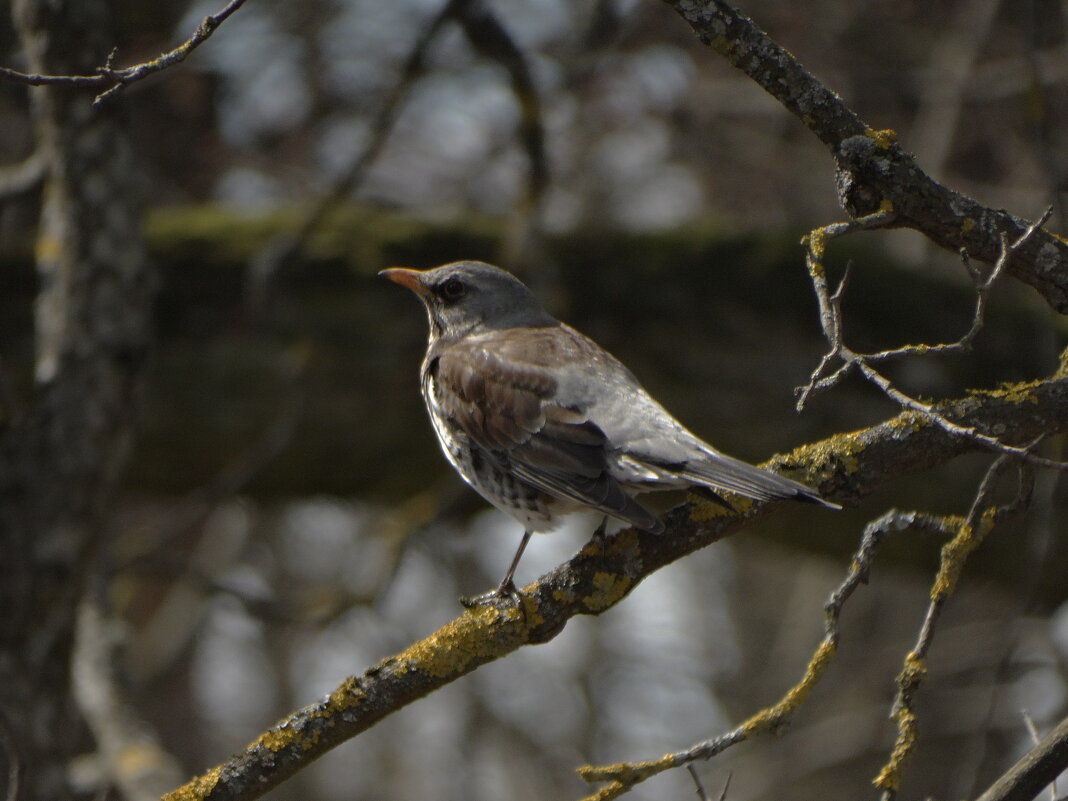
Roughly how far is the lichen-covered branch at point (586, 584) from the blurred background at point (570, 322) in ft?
1.56

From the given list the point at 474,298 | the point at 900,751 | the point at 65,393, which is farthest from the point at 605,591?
the point at 65,393

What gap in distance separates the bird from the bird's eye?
158 millimetres


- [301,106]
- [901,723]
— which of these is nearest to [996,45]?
Result: [301,106]

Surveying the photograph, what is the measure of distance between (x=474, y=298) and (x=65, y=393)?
1407 millimetres

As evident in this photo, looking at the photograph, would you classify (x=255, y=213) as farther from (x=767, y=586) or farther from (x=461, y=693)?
(x=767, y=586)

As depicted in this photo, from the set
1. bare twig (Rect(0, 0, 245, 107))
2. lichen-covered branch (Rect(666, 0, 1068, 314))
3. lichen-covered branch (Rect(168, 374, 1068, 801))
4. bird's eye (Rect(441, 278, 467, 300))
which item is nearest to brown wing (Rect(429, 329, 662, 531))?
lichen-covered branch (Rect(168, 374, 1068, 801))

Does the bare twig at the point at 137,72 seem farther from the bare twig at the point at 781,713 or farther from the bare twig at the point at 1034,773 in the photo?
the bare twig at the point at 1034,773

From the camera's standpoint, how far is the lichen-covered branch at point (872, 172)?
233cm

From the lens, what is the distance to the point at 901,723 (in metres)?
2.28

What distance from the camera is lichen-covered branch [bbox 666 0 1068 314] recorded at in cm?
233

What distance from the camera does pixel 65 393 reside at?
387 cm

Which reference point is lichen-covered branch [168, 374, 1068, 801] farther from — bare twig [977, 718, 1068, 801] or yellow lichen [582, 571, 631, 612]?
bare twig [977, 718, 1068, 801]

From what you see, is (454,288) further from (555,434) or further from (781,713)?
(781,713)

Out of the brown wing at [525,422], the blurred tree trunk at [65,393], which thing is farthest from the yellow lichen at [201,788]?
the blurred tree trunk at [65,393]
